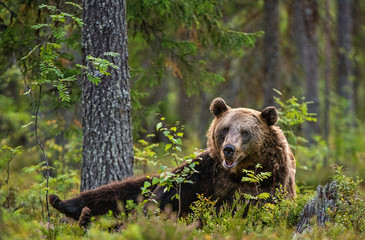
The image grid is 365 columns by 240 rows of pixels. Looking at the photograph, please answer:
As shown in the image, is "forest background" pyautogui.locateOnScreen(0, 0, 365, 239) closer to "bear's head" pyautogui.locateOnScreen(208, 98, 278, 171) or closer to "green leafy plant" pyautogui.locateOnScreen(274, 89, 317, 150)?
"green leafy plant" pyautogui.locateOnScreen(274, 89, 317, 150)

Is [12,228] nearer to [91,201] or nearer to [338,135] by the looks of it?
[91,201]

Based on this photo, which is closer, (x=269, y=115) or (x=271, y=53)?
(x=269, y=115)

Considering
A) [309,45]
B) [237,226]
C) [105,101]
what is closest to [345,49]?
[309,45]

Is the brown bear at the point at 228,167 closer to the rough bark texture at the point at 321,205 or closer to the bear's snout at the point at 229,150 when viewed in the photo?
A: the bear's snout at the point at 229,150

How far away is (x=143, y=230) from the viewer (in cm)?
357

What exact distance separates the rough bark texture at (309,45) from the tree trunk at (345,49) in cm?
180

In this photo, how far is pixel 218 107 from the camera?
22.7 feet

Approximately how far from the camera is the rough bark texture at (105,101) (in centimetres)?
718

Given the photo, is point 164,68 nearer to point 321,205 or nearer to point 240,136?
point 240,136

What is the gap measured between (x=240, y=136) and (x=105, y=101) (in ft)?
7.20

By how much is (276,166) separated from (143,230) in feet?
10.3

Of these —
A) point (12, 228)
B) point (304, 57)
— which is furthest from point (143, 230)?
point (304, 57)

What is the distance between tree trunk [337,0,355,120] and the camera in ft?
70.4

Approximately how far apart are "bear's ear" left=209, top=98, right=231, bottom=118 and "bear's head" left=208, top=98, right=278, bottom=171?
0.01 metres
